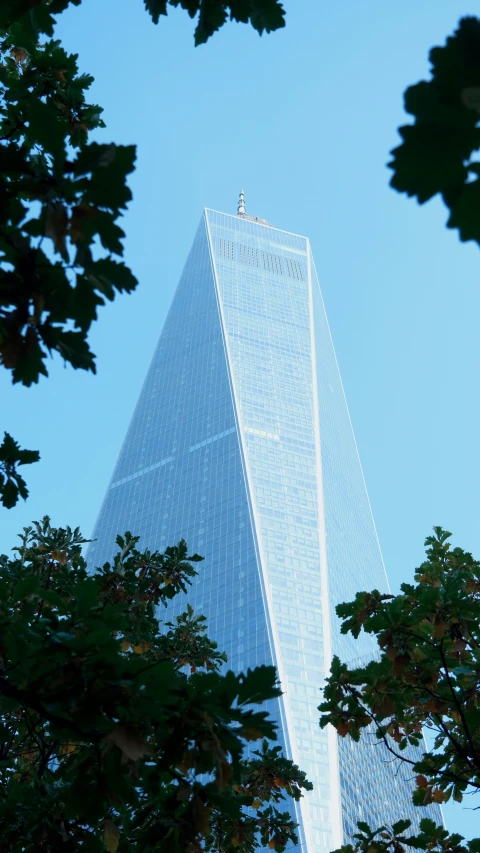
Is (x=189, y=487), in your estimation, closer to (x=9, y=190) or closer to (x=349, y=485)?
(x=349, y=485)

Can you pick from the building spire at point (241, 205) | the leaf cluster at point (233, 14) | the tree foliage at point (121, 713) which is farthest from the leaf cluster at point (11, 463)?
the building spire at point (241, 205)

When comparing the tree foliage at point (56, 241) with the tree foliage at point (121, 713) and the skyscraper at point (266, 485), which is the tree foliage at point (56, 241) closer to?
the tree foliage at point (121, 713)

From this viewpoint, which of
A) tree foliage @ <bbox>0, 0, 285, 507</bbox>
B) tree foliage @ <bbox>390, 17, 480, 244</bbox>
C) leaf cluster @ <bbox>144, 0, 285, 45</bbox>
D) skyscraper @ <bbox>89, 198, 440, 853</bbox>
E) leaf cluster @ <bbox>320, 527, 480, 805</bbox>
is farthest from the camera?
skyscraper @ <bbox>89, 198, 440, 853</bbox>

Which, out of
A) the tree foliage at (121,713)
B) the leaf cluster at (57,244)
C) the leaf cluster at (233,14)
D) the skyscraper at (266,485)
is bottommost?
the tree foliage at (121,713)

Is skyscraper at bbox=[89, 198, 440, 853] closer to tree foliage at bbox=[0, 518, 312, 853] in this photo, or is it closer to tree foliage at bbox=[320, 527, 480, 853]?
tree foliage at bbox=[320, 527, 480, 853]

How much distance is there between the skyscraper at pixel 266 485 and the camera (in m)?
81.8

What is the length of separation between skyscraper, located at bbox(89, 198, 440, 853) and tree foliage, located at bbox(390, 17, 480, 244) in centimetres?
7398

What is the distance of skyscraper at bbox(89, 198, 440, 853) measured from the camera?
81.8 metres

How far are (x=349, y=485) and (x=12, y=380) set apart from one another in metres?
120

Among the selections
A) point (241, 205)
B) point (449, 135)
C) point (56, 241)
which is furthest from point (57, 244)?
point (241, 205)

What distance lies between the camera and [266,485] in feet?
324

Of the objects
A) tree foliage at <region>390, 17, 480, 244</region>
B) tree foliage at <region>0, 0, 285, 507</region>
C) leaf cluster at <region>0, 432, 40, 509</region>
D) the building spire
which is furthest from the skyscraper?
tree foliage at <region>390, 17, 480, 244</region>

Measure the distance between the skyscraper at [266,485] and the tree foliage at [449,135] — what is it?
243 feet

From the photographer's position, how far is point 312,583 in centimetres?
9162
